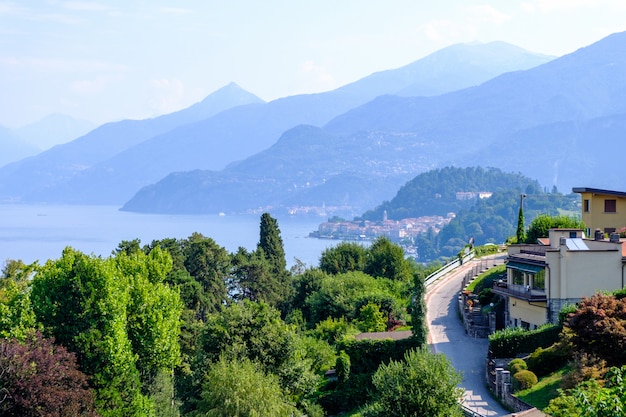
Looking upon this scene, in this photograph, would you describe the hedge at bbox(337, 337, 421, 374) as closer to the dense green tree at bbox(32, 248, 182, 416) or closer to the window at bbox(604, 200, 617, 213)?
the dense green tree at bbox(32, 248, 182, 416)

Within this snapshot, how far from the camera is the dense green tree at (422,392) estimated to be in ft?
73.3

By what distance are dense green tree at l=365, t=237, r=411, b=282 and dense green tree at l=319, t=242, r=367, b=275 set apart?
196 cm

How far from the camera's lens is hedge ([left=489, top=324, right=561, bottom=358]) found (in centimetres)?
2750

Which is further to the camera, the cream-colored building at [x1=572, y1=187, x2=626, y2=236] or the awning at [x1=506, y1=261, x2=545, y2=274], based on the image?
the cream-colored building at [x1=572, y1=187, x2=626, y2=236]

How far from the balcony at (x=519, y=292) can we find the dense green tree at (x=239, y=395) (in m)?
9.01

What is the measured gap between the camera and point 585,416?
41.2 feet

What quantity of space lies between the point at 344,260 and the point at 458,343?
2624 centimetres

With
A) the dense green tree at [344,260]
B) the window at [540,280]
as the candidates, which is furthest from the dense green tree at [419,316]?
the dense green tree at [344,260]

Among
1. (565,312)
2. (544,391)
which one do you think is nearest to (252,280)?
(565,312)

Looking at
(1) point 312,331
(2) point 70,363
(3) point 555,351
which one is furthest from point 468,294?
(2) point 70,363

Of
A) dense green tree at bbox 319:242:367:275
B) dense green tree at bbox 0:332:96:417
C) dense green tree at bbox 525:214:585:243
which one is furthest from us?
dense green tree at bbox 319:242:367:275

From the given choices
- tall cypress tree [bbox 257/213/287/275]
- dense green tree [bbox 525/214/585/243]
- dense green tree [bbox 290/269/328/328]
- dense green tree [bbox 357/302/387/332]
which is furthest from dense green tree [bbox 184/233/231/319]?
dense green tree [bbox 525/214/585/243]

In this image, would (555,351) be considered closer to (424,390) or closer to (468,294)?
(424,390)

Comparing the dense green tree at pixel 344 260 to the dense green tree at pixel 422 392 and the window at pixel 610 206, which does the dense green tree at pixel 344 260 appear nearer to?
the window at pixel 610 206
